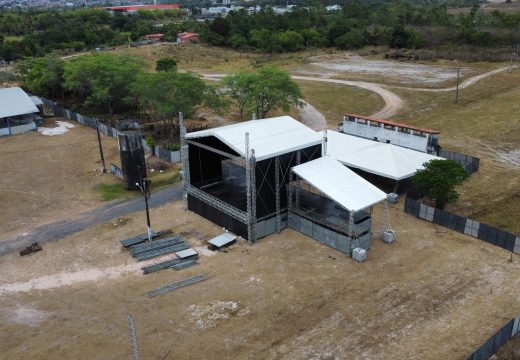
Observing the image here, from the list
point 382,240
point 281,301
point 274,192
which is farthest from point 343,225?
point 281,301

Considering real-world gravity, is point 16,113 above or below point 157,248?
above

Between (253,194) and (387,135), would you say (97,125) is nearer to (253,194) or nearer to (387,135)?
(253,194)

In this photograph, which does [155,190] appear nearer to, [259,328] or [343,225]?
[343,225]

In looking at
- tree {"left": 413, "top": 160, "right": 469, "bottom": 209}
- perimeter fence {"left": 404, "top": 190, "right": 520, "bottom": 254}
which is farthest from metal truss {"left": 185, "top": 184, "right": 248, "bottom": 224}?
tree {"left": 413, "top": 160, "right": 469, "bottom": 209}

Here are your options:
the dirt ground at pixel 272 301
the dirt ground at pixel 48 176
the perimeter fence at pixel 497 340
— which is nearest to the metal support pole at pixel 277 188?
the dirt ground at pixel 272 301

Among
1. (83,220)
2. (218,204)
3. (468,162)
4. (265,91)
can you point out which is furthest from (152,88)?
(468,162)

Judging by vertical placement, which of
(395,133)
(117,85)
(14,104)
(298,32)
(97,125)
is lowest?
(395,133)
